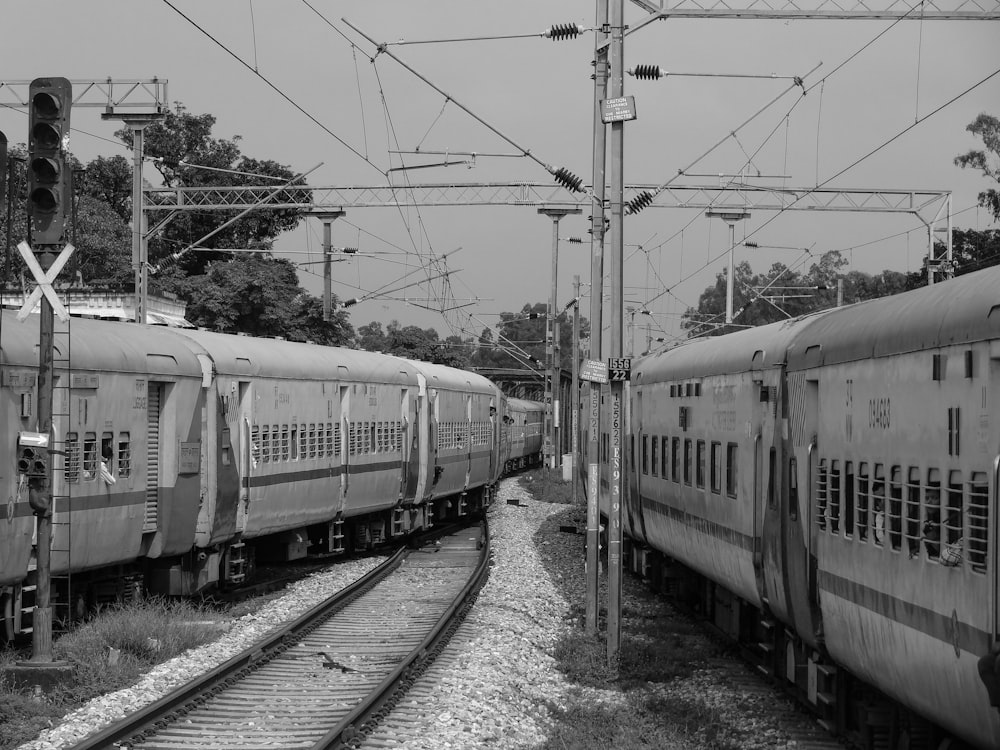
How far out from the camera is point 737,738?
1027 cm

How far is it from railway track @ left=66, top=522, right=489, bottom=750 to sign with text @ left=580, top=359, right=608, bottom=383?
10.3 ft

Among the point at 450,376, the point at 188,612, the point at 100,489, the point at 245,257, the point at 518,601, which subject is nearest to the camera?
the point at 100,489

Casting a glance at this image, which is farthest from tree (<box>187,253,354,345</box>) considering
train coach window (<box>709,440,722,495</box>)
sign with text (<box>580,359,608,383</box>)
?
train coach window (<box>709,440,722,495</box>)

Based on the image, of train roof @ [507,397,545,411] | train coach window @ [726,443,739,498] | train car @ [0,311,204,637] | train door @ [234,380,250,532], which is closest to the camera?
train car @ [0,311,204,637]

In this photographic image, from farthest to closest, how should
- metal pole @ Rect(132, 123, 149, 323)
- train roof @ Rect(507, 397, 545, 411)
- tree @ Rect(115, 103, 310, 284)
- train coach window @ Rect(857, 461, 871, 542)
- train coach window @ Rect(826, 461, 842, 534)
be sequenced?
tree @ Rect(115, 103, 310, 284) < train roof @ Rect(507, 397, 545, 411) < metal pole @ Rect(132, 123, 149, 323) < train coach window @ Rect(826, 461, 842, 534) < train coach window @ Rect(857, 461, 871, 542)

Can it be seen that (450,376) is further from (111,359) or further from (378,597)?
(111,359)

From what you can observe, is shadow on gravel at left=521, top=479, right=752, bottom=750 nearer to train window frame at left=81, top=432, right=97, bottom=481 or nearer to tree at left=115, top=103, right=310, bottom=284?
train window frame at left=81, top=432, right=97, bottom=481

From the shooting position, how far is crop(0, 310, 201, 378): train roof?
40.0ft

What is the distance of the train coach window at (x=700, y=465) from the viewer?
47.7 feet

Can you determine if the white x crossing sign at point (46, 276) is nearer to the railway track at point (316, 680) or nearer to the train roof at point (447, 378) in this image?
the railway track at point (316, 680)

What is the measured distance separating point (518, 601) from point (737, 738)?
747 centimetres

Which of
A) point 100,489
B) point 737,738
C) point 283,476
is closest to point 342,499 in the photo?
point 283,476

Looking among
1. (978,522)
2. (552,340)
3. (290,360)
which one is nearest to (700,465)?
(290,360)

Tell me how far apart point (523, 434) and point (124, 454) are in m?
46.3
